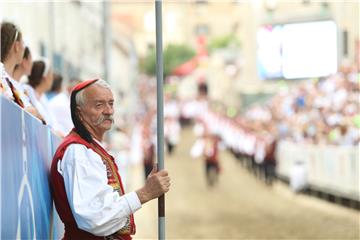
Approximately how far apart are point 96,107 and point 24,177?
539 mm

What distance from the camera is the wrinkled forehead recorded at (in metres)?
4.62

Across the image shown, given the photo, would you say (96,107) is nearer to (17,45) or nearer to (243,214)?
(17,45)

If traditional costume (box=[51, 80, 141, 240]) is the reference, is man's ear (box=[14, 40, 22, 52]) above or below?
above

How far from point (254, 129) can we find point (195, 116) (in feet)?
135

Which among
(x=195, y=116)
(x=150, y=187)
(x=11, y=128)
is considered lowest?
(x=195, y=116)

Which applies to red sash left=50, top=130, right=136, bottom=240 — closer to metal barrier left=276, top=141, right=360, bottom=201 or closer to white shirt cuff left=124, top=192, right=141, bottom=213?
white shirt cuff left=124, top=192, right=141, bottom=213

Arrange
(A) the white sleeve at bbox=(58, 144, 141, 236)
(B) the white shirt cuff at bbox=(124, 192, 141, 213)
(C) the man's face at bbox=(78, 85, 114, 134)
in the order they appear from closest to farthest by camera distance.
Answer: (A) the white sleeve at bbox=(58, 144, 141, 236) → (B) the white shirt cuff at bbox=(124, 192, 141, 213) → (C) the man's face at bbox=(78, 85, 114, 134)

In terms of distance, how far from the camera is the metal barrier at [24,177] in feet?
12.3

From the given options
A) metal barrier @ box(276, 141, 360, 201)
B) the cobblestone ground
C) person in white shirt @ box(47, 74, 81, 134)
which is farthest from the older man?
metal barrier @ box(276, 141, 360, 201)

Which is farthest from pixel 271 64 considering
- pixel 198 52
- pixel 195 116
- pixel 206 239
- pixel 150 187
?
pixel 198 52

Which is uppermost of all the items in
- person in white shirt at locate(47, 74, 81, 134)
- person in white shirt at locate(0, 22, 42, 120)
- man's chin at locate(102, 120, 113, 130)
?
person in white shirt at locate(0, 22, 42, 120)

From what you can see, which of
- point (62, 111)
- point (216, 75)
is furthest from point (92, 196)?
point (216, 75)

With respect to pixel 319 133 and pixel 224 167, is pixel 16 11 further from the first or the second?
pixel 224 167

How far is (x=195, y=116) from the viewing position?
8169 centimetres
